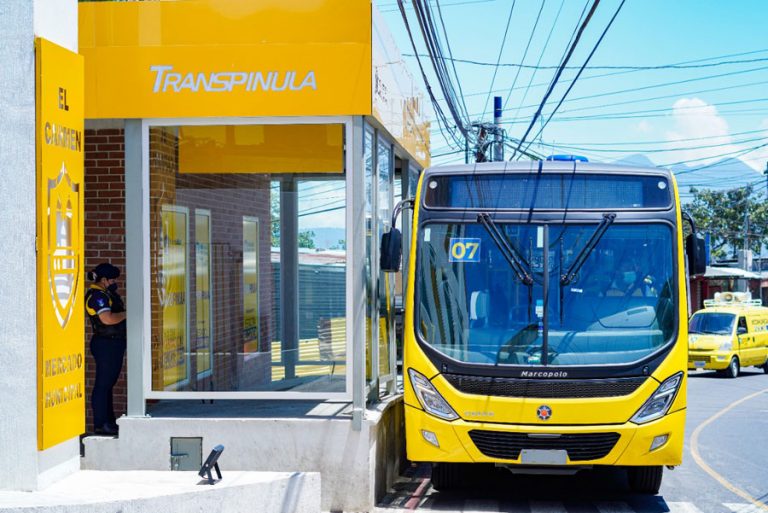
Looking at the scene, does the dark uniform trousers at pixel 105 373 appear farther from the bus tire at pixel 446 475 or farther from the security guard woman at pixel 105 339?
the bus tire at pixel 446 475

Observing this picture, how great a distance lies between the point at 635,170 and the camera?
881 centimetres

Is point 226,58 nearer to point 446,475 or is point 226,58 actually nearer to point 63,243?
point 63,243

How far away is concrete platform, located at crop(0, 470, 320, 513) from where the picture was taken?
5692 mm

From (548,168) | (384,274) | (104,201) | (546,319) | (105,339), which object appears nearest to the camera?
(546,319)

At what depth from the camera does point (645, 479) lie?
8.92 meters

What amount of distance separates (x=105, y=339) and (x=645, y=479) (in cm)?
544

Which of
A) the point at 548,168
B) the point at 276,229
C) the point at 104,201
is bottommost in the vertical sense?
the point at 276,229

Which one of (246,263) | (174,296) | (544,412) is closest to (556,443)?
(544,412)

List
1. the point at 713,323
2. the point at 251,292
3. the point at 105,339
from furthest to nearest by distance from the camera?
1. the point at 713,323
2. the point at 251,292
3. the point at 105,339

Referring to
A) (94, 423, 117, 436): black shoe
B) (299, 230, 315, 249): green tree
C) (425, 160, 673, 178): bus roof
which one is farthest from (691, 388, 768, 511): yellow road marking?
(94, 423, 117, 436): black shoe

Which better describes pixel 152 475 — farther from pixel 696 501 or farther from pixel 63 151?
pixel 696 501

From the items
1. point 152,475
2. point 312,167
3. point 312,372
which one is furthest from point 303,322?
point 152,475

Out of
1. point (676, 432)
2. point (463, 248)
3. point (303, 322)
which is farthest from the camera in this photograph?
point (303, 322)

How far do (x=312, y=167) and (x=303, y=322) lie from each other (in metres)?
1.57
